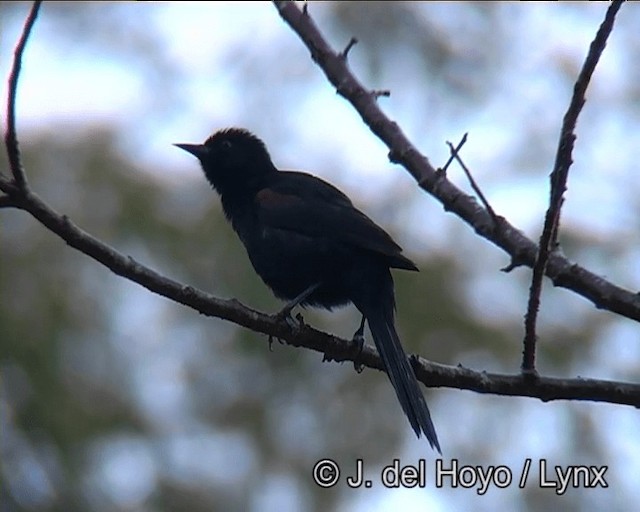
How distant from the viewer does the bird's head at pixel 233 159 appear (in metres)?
5.27

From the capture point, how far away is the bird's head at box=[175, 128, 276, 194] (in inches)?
207

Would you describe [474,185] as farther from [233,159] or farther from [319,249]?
[233,159]

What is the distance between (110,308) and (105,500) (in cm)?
174

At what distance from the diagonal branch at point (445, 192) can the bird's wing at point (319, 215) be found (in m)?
1.03

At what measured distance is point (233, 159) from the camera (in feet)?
17.6

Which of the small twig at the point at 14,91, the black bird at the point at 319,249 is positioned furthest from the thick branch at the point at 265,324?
the black bird at the point at 319,249

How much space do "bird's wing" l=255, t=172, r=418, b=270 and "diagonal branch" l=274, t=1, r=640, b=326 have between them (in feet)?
3.37

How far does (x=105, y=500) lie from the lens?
912 centimetres

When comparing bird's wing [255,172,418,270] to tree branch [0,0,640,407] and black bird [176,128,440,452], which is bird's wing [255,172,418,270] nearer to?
black bird [176,128,440,452]

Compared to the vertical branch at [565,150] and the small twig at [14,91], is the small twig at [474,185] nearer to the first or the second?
the vertical branch at [565,150]

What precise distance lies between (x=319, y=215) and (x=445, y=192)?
58.9 inches

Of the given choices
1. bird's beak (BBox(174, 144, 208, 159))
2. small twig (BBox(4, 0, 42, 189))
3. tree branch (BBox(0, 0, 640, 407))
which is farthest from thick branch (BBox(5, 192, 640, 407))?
bird's beak (BBox(174, 144, 208, 159))

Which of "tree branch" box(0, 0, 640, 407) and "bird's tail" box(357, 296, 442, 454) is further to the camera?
"bird's tail" box(357, 296, 442, 454)

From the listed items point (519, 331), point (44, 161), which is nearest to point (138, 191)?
point (44, 161)
